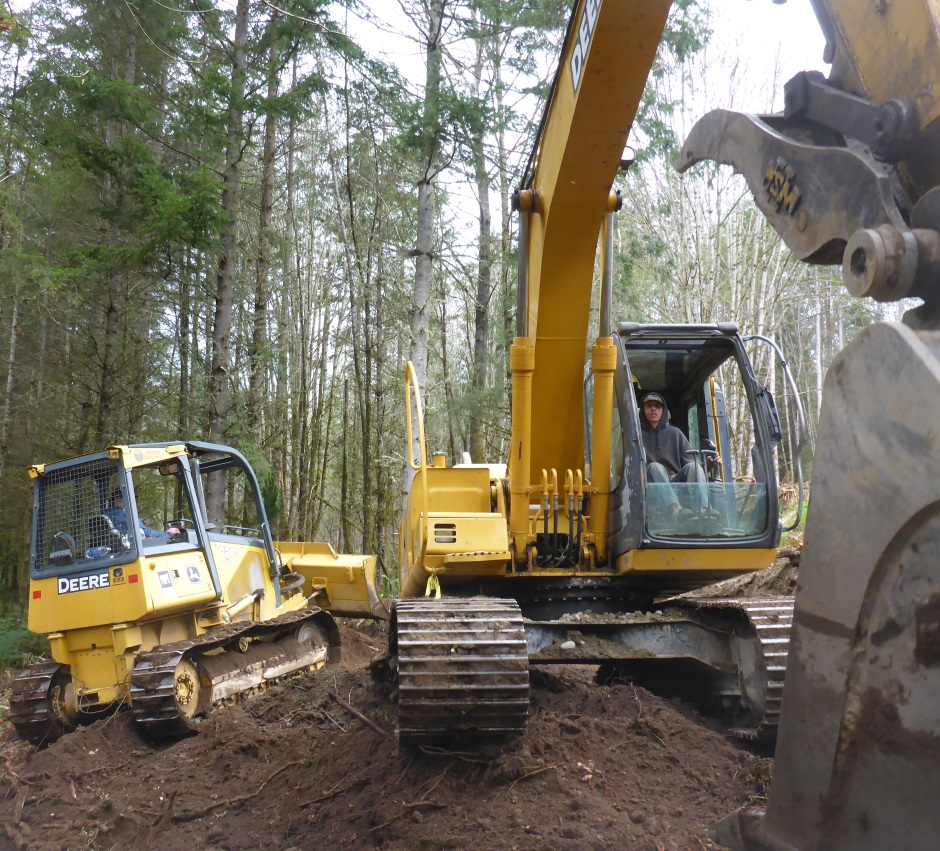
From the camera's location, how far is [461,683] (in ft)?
13.5

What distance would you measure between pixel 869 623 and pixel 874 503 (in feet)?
0.75

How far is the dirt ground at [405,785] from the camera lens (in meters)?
3.90

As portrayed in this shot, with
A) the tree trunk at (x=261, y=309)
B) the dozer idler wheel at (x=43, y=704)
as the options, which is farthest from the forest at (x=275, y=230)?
the dozer idler wheel at (x=43, y=704)

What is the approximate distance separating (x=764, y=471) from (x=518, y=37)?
34.8ft

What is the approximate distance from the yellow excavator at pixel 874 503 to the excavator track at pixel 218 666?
5.46 meters

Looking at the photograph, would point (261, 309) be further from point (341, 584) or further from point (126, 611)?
point (126, 611)

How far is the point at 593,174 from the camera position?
4738mm

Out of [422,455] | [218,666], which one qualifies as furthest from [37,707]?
[422,455]

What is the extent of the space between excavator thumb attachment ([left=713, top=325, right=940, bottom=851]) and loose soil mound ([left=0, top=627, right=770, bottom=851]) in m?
2.08

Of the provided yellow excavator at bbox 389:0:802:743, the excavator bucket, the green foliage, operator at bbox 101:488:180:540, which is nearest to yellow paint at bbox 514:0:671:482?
yellow excavator at bbox 389:0:802:743

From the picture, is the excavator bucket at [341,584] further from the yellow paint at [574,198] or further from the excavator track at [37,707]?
the yellow paint at [574,198]

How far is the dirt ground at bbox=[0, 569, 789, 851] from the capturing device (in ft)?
12.8

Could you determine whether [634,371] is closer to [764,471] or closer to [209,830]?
[764,471]

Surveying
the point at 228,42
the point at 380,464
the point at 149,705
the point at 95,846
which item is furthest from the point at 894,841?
the point at 380,464
